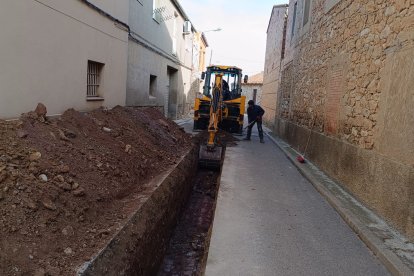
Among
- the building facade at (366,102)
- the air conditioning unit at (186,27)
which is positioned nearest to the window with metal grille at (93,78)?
the building facade at (366,102)

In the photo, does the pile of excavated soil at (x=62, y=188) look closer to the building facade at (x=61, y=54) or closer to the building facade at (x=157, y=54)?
the building facade at (x=61, y=54)

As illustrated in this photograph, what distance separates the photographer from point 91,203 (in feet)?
14.3

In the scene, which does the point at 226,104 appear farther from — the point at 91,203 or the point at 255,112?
the point at 91,203

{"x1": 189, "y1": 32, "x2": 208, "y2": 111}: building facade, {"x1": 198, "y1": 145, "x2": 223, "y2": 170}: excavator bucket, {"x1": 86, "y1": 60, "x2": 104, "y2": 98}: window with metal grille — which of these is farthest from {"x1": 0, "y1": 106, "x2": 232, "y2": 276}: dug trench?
{"x1": 189, "y1": 32, "x2": 208, "y2": 111}: building facade

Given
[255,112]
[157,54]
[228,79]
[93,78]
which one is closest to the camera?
[93,78]

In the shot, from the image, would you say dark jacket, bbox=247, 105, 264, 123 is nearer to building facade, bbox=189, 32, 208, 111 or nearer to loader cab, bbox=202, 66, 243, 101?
loader cab, bbox=202, 66, 243, 101

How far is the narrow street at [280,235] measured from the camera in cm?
371

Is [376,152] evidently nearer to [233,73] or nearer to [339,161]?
[339,161]

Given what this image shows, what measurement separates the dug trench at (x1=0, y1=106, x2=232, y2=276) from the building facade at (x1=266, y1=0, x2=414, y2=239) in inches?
105

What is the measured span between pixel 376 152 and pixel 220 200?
253cm

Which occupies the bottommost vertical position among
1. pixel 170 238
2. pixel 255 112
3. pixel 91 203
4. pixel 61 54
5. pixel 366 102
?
pixel 170 238

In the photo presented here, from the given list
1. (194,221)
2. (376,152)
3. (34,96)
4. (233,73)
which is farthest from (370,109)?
(233,73)

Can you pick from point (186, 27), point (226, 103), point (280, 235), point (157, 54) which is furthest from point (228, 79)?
point (280, 235)

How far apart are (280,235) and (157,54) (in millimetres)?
10921
